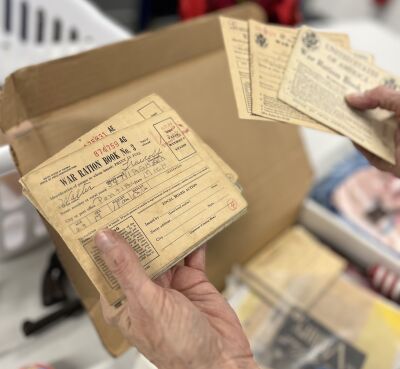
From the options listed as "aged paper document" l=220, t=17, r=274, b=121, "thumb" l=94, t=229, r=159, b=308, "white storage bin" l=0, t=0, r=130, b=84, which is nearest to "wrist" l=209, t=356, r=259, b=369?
"thumb" l=94, t=229, r=159, b=308

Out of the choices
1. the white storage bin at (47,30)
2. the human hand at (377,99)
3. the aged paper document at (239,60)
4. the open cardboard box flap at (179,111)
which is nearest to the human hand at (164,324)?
the open cardboard box flap at (179,111)

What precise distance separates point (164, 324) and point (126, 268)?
2.4 inches

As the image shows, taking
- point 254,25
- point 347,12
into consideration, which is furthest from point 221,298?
point 347,12

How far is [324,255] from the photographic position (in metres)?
0.77

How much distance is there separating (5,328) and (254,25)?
560 millimetres

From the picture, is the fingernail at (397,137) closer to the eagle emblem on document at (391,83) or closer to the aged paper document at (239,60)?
the eagle emblem on document at (391,83)

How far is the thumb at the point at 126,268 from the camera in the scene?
0.36 metres

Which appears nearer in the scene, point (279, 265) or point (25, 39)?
point (279, 265)

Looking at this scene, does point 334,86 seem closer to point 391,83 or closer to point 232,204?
point 391,83

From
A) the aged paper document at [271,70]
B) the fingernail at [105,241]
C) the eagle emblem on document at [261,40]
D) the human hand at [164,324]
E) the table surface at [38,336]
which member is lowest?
the table surface at [38,336]

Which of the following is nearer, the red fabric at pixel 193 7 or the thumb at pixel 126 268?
the thumb at pixel 126 268

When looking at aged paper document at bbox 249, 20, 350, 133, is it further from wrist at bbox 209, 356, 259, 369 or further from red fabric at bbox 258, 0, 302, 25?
red fabric at bbox 258, 0, 302, 25

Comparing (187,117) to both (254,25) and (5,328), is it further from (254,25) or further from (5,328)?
(5,328)

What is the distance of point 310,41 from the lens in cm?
54
